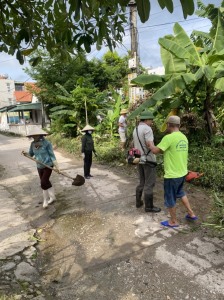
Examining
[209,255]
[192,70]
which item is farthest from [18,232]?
[192,70]

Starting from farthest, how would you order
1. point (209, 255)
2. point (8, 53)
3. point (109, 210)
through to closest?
point (109, 210) → point (209, 255) → point (8, 53)

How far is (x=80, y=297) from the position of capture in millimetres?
3020

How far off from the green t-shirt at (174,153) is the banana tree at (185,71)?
6.33 feet

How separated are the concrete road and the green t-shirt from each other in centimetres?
90

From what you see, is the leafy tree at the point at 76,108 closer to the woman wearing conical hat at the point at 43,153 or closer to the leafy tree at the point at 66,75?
the leafy tree at the point at 66,75

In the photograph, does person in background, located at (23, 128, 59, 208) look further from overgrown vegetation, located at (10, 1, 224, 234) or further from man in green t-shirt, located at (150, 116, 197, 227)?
man in green t-shirt, located at (150, 116, 197, 227)

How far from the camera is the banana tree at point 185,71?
5.95 metres

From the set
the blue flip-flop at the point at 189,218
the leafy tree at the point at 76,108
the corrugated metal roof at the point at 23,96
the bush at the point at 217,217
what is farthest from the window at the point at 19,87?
the blue flip-flop at the point at 189,218

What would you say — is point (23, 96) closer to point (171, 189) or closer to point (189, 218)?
point (189, 218)

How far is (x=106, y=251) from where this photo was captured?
153 inches

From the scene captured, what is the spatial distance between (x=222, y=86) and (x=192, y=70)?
1311 millimetres

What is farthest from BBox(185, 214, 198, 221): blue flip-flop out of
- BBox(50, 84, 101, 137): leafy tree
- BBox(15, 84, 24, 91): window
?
BBox(15, 84, 24, 91): window

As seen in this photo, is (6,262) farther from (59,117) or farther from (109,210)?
(59,117)

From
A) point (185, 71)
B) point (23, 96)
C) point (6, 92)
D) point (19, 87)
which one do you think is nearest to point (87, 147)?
point (185, 71)
